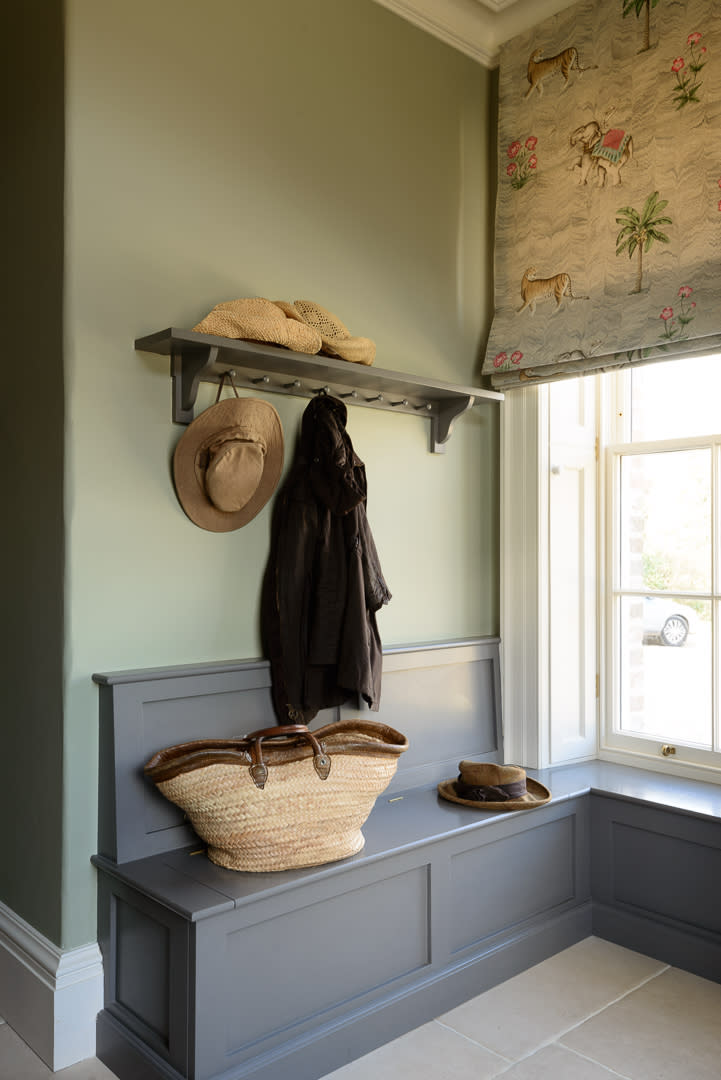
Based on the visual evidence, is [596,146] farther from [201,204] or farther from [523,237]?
[201,204]

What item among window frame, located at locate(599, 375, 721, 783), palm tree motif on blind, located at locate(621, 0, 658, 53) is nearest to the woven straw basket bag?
window frame, located at locate(599, 375, 721, 783)

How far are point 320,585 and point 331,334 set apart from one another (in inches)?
27.7

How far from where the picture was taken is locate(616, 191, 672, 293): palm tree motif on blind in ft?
8.48

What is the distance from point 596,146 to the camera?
2.75 m

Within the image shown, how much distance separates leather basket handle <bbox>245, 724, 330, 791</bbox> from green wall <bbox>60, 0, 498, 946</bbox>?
0.40m

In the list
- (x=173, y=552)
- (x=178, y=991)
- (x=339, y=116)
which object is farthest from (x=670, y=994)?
(x=339, y=116)

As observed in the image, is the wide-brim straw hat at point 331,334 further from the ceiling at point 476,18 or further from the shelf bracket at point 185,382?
the ceiling at point 476,18

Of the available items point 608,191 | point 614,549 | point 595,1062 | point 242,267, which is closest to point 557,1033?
point 595,1062

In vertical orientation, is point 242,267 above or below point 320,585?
above

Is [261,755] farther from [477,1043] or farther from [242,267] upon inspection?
[242,267]

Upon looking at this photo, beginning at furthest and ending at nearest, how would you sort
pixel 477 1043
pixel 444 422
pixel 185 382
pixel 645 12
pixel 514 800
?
pixel 444 422, pixel 645 12, pixel 514 800, pixel 185 382, pixel 477 1043

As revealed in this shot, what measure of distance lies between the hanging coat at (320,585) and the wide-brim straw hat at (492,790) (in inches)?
15.7

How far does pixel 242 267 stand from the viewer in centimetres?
239

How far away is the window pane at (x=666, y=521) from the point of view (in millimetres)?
2859
